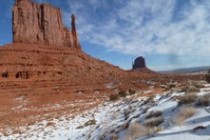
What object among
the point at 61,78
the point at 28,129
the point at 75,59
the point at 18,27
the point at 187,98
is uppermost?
the point at 18,27

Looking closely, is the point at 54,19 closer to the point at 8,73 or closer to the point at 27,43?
the point at 27,43

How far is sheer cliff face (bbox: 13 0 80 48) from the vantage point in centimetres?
8156

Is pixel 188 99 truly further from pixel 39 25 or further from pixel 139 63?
pixel 139 63

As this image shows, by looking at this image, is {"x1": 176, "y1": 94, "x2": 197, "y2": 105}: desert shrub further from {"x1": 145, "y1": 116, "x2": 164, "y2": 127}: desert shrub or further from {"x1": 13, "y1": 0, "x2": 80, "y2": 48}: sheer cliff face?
{"x1": 13, "y1": 0, "x2": 80, "y2": 48}: sheer cliff face

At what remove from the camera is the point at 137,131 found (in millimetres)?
8188

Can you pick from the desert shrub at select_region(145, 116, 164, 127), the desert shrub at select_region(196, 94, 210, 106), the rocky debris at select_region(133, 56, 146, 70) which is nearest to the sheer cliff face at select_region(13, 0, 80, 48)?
the rocky debris at select_region(133, 56, 146, 70)

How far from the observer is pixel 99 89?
52.0 meters

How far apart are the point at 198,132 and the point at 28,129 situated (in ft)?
42.1

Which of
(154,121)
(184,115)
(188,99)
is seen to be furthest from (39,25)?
(184,115)

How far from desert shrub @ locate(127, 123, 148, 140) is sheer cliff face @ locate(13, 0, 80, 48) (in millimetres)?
74473

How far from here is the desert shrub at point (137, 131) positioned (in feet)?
25.8

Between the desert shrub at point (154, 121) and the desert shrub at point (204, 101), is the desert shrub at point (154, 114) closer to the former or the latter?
the desert shrub at point (154, 121)

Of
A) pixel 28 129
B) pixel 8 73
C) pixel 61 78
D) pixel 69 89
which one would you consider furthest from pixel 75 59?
pixel 28 129

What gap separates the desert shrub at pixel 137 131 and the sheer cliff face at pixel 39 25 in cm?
7447
